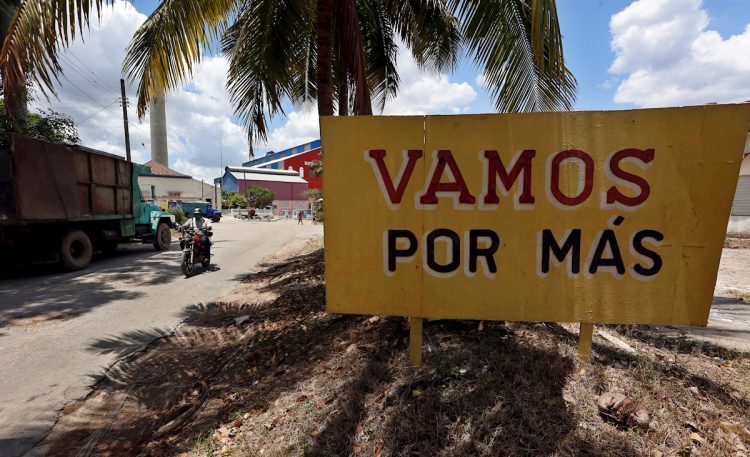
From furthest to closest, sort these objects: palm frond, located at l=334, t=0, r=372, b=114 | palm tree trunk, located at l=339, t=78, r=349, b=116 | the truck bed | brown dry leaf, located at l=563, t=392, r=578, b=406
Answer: the truck bed
palm tree trunk, located at l=339, t=78, r=349, b=116
palm frond, located at l=334, t=0, r=372, b=114
brown dry leaf, located at l=563, t=392, r=578, b=406

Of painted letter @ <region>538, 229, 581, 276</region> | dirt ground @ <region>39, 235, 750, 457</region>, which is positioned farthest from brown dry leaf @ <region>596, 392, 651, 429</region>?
painted letter @ <region>538, 229, 581, 276</region>

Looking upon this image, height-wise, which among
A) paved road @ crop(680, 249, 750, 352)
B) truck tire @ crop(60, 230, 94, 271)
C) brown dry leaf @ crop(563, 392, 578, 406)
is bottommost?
paved road @ crop(680, 249, 750, 352)

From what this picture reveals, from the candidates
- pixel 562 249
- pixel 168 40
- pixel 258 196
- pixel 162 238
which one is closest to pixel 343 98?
pixel 168 40

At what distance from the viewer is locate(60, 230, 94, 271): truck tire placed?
8.62 metres

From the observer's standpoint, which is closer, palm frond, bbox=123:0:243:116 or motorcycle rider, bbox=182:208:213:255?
palm frond, bbox=123:0:243:116

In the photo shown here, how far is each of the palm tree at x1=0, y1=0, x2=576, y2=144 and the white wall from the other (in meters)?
46.4

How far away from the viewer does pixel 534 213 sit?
8.54 feet

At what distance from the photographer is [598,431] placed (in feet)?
Answer: 7.29

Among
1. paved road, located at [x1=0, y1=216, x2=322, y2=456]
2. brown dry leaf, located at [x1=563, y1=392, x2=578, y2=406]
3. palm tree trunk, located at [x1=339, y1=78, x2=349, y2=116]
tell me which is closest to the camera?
brown dry leaf, located at [x1=563, y1=392, x2=578, y2=406]

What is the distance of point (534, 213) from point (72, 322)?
19.8 feet

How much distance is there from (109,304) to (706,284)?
24.5 feet

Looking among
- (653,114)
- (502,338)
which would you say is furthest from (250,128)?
(653,114)

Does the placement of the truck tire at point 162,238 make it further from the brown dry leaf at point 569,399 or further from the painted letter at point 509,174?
the brown dry leaf at point 569,399

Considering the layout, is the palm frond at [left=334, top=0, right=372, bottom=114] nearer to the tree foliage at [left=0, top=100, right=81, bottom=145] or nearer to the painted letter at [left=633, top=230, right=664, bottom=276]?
the painted letter at [left=633, top=230, right=664, bottom=276]
